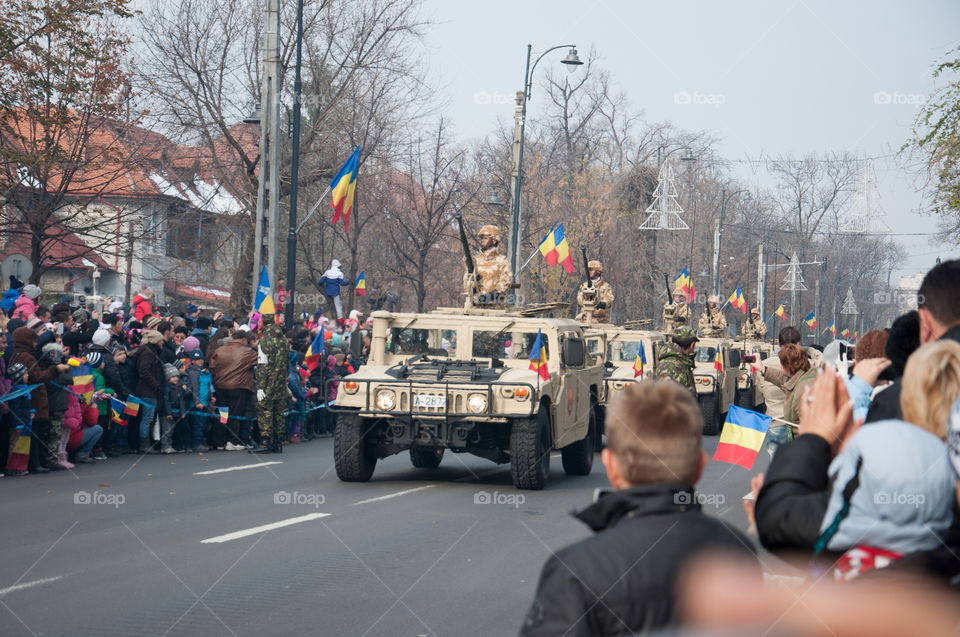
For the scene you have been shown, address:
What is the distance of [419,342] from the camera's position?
14141 millimetres

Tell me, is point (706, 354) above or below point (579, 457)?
above

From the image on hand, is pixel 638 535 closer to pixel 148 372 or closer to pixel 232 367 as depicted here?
pixel 148 372

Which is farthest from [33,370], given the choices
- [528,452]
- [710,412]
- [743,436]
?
[710,412]

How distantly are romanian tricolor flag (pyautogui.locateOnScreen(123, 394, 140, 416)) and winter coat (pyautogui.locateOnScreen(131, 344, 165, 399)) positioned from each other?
0.23 m

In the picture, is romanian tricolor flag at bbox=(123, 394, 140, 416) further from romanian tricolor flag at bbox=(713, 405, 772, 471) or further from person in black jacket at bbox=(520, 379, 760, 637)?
person in black jacket at bbox=(520, 379, 760, 637)

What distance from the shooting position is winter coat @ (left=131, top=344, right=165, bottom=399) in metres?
15.2

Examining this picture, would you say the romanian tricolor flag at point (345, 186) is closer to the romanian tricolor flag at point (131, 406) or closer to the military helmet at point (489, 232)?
the military helmet at point (489, 232)

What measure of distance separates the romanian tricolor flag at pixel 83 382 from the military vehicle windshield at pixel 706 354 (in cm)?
1452

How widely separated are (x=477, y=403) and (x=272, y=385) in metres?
5.15

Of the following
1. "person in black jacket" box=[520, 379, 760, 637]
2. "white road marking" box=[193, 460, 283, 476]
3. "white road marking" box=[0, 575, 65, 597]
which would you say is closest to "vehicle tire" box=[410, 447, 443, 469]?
"white road marking" box=[193, 460, 283, 476]

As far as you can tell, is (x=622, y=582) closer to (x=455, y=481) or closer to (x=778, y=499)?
(x=778, y=499)

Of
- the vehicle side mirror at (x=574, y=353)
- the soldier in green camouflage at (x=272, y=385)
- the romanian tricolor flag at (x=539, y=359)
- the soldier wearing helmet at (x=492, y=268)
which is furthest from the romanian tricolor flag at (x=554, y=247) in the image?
the romanian tricolor flag at (x=539, y=359)

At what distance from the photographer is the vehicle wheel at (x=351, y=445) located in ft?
41.5

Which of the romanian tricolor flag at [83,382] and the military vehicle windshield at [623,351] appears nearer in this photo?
the romanian tricolor flag at [83,382]
